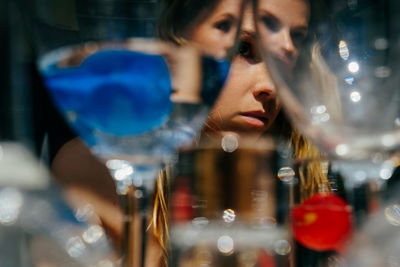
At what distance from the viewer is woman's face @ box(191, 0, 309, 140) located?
0.33m

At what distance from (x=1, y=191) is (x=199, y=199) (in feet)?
0.49

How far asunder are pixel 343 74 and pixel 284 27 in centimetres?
6

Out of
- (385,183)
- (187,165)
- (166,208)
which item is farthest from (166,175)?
(385,183)

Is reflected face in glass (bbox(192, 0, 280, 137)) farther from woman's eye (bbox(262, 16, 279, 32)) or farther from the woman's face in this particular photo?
woman's eye (bbox(262, 16, 279, 32))

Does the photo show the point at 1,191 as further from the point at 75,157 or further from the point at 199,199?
the point at 75,157

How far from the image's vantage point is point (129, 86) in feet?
0.97

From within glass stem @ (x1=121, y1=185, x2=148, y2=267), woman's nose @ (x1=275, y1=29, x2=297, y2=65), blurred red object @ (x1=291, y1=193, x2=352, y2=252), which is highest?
woman's nose @ (x1=275, y1=29, x2=297, y2=65)

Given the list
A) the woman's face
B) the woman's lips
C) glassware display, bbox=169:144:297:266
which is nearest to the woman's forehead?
the woman's face

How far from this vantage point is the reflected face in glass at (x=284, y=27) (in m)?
0.33

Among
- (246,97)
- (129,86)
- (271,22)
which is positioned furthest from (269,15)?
(246,97)

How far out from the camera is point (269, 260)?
1.14 ft

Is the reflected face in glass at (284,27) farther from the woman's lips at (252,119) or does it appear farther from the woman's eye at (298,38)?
the woman's lips at (252,119)

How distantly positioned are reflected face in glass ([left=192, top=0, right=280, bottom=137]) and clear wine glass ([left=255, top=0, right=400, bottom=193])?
17 cm

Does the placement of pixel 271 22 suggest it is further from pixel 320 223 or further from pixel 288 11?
pixel 320 223
